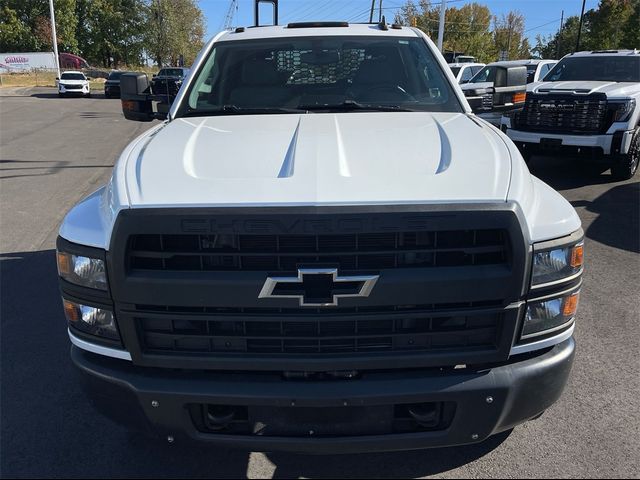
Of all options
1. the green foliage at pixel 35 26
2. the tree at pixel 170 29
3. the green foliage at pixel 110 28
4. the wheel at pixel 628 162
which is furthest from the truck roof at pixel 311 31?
the green foliage at pixel 35 26

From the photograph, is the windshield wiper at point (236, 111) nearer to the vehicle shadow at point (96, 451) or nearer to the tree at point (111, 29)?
the vehicle shadow at point (96, 451)

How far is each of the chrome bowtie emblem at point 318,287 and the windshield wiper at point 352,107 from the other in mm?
1674

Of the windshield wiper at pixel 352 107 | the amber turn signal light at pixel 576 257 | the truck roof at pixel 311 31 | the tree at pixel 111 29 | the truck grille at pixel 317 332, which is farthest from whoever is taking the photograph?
the tree at pixel 111 29

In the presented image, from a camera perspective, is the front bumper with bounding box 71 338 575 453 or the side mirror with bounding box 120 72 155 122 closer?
the front bumper with bounding box 71 338 575 453

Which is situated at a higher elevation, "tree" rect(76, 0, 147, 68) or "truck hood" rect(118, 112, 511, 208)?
"tree" rect(76, 0, 147, 68)

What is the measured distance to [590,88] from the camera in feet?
29.8

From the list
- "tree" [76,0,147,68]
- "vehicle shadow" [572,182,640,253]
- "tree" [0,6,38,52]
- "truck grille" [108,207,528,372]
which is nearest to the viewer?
"truck grille" [108,207,528,372]

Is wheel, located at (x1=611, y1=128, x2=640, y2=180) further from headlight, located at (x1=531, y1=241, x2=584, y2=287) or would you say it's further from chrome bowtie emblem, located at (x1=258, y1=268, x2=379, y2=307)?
chrome bowtie emblem, located at (x1=258, y1=268, x2=379, y2=307)

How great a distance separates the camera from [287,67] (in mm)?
3918

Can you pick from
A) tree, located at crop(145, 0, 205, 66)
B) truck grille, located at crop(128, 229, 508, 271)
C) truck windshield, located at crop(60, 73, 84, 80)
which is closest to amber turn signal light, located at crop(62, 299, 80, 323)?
truck grille, located at crop(128, 229, 508, 271)

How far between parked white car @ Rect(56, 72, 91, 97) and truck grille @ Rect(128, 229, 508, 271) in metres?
33.1

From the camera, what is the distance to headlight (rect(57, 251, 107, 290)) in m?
2.21

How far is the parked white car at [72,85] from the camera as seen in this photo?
A: 31.3 m

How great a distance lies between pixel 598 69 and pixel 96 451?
10.5 meters
